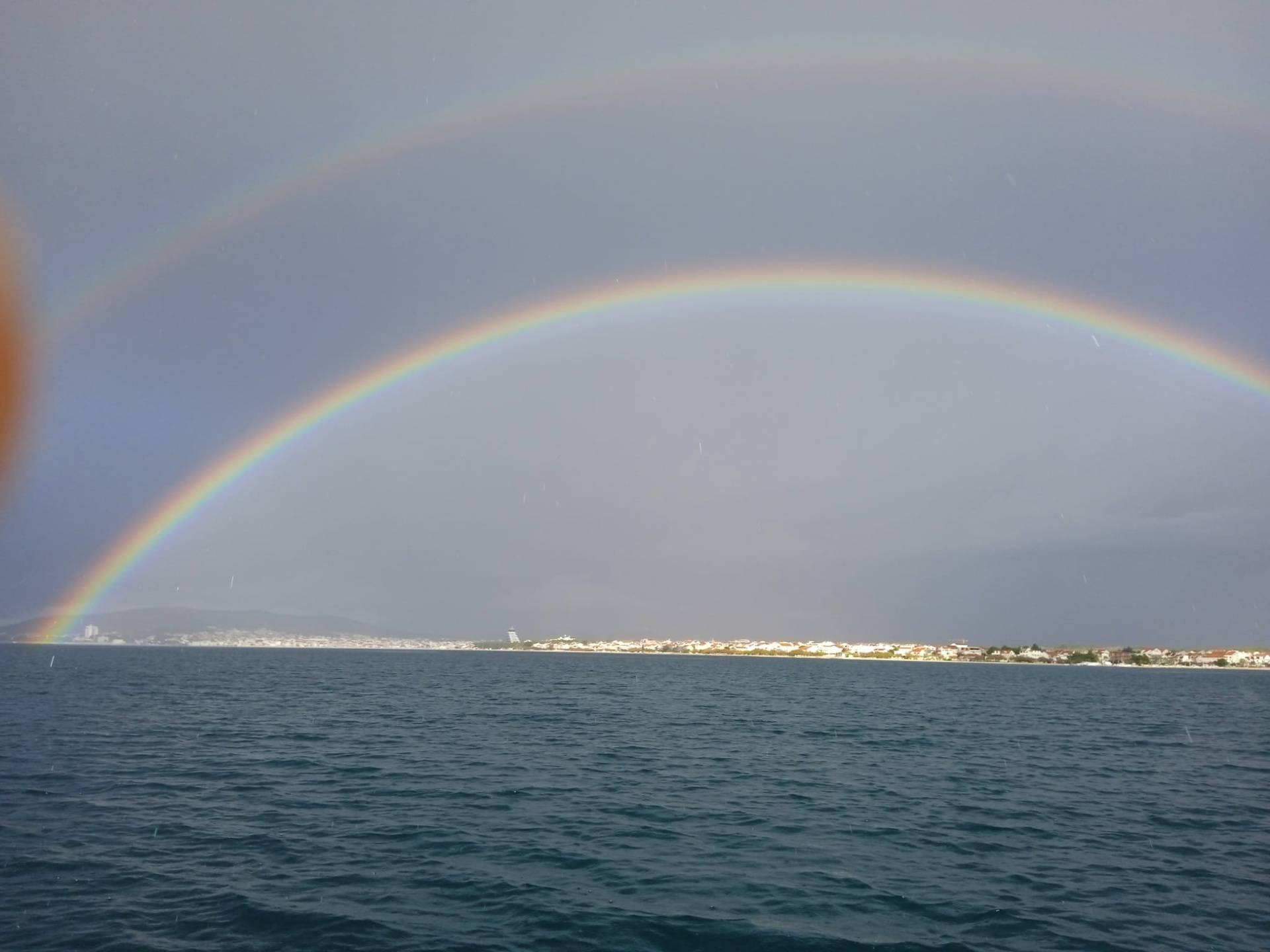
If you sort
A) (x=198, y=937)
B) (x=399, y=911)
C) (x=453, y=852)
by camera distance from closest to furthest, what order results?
(x=198, y=937) < (x=399, y=911) < (x=453, y=852)

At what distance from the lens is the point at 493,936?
15.5 metres

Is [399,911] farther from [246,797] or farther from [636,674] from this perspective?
[636,674]

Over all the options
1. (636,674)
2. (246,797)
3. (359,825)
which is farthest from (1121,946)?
(636,674)

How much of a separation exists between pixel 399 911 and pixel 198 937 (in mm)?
3820

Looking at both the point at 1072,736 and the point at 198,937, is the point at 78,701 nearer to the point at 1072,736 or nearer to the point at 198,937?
the point at 198,937

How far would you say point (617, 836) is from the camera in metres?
23.5

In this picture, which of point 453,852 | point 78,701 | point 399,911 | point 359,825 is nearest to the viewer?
point 399,911

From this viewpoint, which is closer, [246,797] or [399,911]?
[399,911]

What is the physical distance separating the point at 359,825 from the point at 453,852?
4.48m

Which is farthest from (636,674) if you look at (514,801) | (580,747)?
(514,801)

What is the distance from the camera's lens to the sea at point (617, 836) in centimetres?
1620

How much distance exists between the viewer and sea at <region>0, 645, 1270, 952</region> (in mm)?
16203

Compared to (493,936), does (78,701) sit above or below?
below

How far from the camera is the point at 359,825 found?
79.3 ft
